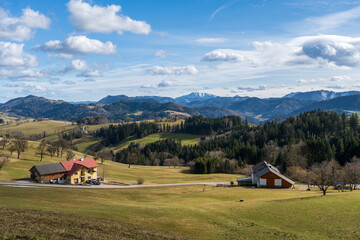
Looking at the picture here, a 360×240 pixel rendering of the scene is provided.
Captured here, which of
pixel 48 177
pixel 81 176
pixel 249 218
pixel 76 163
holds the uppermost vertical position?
pixel 76 163

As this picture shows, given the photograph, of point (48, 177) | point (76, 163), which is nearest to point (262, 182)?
point (76, 163)

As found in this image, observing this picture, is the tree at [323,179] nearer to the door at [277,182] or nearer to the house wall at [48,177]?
the door at [277,182]

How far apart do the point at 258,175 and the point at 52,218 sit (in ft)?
243

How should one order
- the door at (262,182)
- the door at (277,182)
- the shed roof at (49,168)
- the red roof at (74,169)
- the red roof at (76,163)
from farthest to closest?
1. the red roof at (76,163)
2. the red roof at (74,169)
3. the door at (262,182)
4. the door at (277,182)
5. the shed roof at (49,168)

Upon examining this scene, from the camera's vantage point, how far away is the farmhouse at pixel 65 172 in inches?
3329

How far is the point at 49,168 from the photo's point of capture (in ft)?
290

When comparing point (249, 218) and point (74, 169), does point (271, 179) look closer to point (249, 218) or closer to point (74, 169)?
point (249, 218)

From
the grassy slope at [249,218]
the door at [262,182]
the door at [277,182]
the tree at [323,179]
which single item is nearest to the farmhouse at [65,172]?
the grassy slope at [249,218]

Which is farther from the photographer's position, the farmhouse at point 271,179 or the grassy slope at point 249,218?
the farmhouse at point 271,179

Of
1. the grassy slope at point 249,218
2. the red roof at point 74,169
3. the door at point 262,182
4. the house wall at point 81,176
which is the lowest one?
the door at point 262,182

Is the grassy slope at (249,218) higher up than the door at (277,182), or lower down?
higher up

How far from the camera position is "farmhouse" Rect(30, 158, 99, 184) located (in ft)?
277

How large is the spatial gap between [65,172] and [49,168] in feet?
19.3

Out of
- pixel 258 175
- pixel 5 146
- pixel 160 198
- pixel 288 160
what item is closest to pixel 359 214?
pixel 160 198
